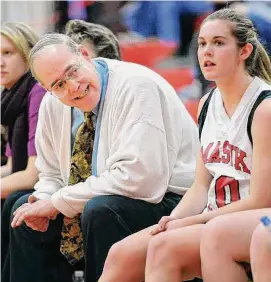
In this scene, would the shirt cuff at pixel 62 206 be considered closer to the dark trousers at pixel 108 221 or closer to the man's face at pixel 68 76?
the dark trousers at pixel 108 221

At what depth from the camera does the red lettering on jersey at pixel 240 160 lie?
2.02 m

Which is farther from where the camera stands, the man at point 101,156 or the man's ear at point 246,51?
the man at point 101,156

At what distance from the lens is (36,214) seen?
247 cm

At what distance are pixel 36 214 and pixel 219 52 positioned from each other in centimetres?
83

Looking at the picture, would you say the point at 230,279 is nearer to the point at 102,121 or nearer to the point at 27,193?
the point at 102,121

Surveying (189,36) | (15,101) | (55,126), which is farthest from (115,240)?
(189,36)

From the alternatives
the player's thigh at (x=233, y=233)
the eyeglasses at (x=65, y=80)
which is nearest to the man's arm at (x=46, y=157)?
the eyeglasses at (x=65, y=80)

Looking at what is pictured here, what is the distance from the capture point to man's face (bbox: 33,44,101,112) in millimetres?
2342

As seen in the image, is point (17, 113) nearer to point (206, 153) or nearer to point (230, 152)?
point (206, 153)

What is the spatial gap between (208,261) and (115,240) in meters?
0.47

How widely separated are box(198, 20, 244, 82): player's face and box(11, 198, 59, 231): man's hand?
2.39ft

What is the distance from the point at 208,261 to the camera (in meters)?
1.81

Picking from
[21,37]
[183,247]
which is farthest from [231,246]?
[21,37]

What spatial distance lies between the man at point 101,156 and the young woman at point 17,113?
0.23 metres
